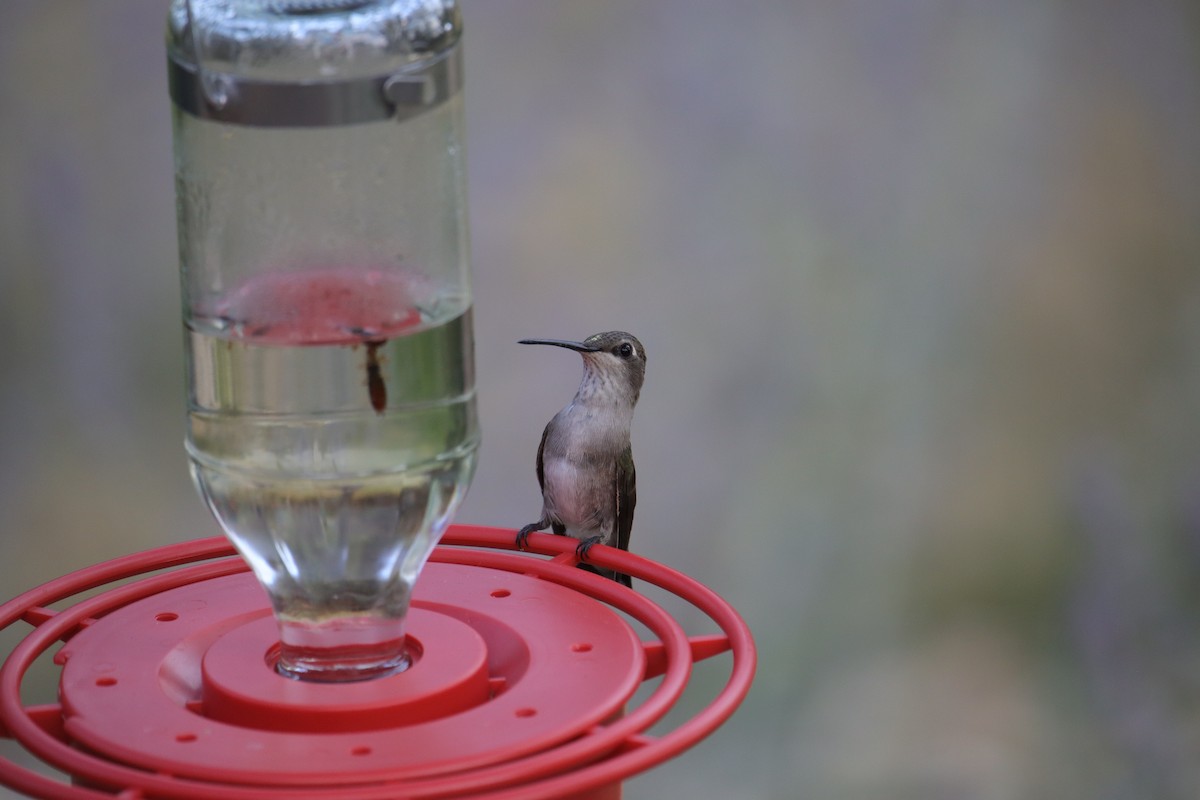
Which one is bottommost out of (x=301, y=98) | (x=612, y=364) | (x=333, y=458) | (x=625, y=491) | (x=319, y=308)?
(x=625, y=491)

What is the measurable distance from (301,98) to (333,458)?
1.46ft

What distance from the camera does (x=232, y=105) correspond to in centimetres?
189

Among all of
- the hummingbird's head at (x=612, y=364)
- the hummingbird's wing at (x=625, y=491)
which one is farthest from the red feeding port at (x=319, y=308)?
the hummingbird's wing at (x=625, y=491)

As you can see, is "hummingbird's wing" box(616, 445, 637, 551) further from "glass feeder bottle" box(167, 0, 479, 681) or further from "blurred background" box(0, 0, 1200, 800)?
"glass feeder bottle" box(167, 0, 479, 681)

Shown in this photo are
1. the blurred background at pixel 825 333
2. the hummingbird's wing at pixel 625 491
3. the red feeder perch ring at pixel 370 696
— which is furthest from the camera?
the blurred background at pixel 825 333

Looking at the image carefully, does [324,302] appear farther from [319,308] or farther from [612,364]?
[612,364]

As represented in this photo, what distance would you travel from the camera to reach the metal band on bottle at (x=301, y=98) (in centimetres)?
188

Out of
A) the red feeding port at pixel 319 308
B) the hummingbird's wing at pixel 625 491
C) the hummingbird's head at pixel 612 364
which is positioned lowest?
the hummingbird's wing at pixel 625 491

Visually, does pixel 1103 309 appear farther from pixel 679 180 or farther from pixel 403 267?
pixel 403 267

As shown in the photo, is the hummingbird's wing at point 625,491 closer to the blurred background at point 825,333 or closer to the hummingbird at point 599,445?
the hummingbird at point 599,445

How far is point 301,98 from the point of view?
188 cm

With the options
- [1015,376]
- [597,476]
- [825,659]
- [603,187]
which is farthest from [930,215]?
[597,476]

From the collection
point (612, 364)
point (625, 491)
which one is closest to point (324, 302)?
point (612, 364)

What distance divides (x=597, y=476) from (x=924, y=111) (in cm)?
242
